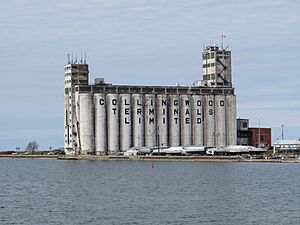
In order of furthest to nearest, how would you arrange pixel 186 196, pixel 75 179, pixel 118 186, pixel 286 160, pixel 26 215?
pixel 286 160, pixel 75 179, pixel 118 186, pixel 186 196, pixel 26 215

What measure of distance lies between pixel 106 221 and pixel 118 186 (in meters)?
42.0

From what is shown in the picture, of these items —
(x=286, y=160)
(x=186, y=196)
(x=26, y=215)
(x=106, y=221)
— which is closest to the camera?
(x=106, y=221)

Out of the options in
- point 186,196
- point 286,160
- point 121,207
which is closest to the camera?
point 121,207

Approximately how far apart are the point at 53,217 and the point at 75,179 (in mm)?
58055

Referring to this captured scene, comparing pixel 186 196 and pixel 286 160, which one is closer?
pixel 186 196

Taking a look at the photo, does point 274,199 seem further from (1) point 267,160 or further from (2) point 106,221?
(1) point 267,160

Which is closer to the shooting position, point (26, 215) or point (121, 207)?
point (26, 215)

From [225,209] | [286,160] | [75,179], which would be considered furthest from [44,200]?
[286,160]

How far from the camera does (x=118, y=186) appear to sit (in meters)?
109

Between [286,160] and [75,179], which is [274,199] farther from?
[286,160]

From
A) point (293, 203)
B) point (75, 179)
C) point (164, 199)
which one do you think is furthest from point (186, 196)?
point (75, 179)

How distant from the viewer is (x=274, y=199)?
8644cm

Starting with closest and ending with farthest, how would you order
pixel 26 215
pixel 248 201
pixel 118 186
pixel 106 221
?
pixel 106 221
pixel 26 215
pixel 248 201
pixel 118 186

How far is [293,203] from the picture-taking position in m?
81.6
